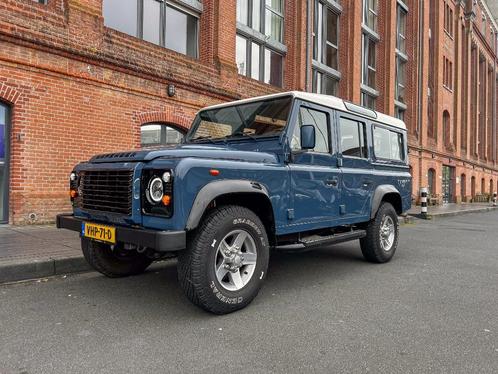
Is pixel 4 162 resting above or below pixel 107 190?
above

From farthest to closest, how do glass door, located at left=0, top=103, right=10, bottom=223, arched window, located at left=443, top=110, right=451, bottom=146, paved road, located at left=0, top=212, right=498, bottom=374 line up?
1. arched window, located at left=443, top=110, right=451, bottom=146
2. glass door, located at left=0, top=103, right=10, bottom=223
3. paved road, located at left=0, top=212, right=498, bottom=374

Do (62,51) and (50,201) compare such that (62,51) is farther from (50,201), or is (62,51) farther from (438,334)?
(438,334)

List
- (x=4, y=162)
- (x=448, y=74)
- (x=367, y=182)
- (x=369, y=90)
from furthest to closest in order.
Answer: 1. (x=448, y=74)
2. (x=369, y=90)
3. (x=4, y=162)
4. (x=367, y=182)

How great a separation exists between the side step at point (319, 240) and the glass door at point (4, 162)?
6038 millimetres

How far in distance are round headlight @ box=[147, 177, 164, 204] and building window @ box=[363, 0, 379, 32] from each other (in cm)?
1967

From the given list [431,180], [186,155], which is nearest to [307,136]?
[186,155]

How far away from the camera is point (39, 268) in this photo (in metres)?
4.82

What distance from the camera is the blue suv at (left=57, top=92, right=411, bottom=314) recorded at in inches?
132

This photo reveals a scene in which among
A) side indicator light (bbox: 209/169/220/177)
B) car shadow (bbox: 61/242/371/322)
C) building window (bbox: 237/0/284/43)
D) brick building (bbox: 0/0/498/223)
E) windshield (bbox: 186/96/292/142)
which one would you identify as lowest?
car shadow (bbox: 61/242/371/322)

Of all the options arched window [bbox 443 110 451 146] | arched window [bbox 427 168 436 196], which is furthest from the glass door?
arched window [bbox 443 110 451 146]

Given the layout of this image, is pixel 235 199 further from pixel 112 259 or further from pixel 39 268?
pixel 39 268

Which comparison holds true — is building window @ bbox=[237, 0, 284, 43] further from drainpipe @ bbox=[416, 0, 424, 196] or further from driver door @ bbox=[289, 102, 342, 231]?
drainpipe @ bbox=[416, 0, 424, 196]

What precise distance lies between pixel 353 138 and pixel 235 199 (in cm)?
242

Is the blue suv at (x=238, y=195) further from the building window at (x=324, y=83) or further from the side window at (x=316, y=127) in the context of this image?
the building window at (x=324, y=83)
